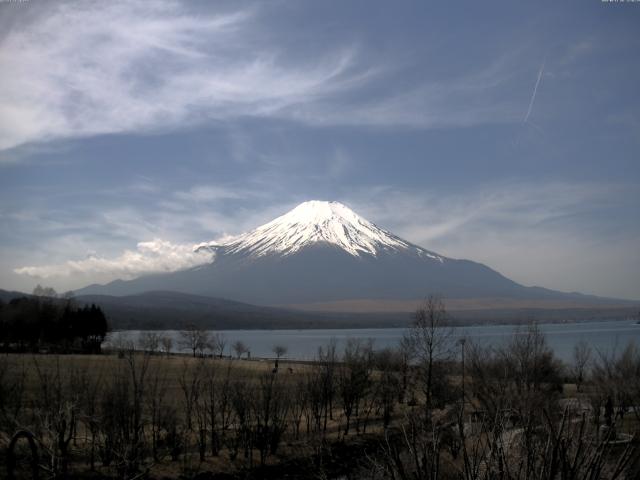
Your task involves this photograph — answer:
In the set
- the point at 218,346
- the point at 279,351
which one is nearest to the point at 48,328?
the point at 279,351

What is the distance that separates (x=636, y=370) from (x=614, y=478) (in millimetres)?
30567

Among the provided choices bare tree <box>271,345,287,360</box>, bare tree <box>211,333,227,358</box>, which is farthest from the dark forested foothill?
bare tree <box>271,345,287,360</box>

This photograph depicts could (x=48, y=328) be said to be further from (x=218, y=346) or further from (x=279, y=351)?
(x=218, y=346)

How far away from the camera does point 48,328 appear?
250 feet

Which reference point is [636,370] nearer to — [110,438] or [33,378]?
[110,438]

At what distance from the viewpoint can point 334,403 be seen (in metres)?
39.7

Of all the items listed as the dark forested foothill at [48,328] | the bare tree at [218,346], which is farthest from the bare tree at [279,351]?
→ the dark forested foothill at [48,328]

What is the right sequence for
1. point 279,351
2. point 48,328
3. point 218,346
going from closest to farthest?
point 48,328
point 279,351
point 218,346

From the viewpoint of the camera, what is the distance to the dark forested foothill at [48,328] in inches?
2827

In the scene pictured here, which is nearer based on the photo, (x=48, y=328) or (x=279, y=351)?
(x=48, y=328)

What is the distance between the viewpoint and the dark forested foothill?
71.8m

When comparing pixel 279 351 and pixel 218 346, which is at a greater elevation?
pixel 279 351

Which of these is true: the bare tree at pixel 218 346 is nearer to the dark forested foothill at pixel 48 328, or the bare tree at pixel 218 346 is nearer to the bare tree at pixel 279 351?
the bare tree at pixel 279 351

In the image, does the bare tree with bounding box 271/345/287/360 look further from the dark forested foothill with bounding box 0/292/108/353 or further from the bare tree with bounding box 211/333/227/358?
the dark forested foothill with bounding box 0/292/108/353
